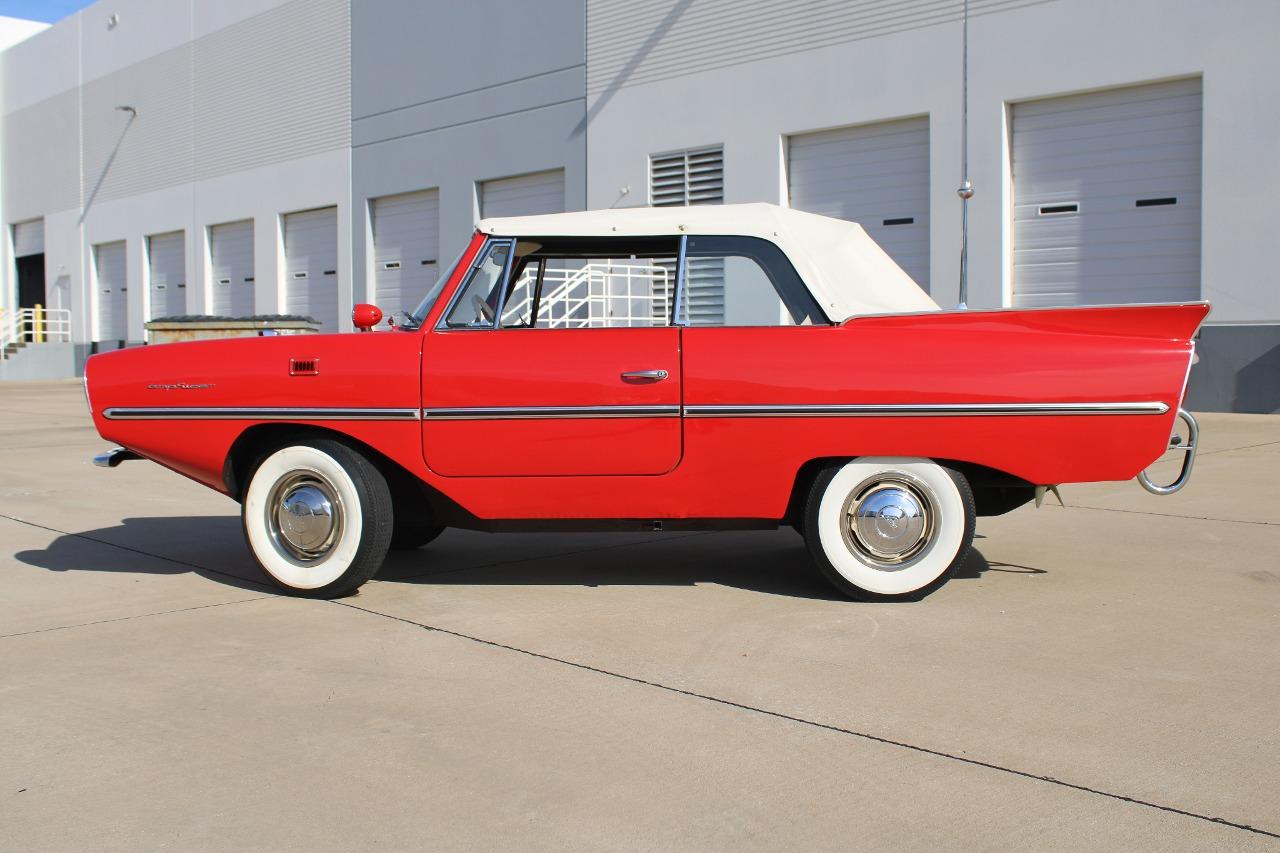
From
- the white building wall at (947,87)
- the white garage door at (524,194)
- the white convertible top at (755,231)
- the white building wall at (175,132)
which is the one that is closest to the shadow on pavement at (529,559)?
the white convertible top at (755,231)

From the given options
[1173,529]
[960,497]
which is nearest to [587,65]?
[1173,529]

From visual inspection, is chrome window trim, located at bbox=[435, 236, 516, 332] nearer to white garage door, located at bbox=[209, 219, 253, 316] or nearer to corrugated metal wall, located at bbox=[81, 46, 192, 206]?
white garage door, located at bbox=[209, 219, 253, 316]

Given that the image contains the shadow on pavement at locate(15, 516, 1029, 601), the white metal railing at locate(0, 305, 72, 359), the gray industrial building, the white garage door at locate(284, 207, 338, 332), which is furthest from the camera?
the white metal railing at locate(0, 305, 72, 359)

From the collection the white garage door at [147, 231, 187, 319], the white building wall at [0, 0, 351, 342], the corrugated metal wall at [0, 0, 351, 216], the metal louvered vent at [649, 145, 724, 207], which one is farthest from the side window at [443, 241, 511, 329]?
the white garage door at [147, 231, 187, 319]

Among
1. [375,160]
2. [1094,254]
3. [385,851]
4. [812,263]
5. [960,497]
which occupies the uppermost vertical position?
[375,160]

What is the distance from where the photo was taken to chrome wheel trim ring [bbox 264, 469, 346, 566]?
16.5 ft

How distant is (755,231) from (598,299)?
713mm

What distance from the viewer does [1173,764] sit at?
10.0 ft

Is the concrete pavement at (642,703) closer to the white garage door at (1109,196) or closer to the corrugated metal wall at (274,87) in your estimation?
the white garage door at (1109,196)

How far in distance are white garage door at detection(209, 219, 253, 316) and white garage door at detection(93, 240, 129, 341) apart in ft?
15.4

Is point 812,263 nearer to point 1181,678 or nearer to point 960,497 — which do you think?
point 960,497

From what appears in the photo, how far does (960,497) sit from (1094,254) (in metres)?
11.6

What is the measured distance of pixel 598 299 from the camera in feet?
17.0

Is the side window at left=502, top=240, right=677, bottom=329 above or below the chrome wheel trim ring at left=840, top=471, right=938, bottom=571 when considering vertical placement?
above
